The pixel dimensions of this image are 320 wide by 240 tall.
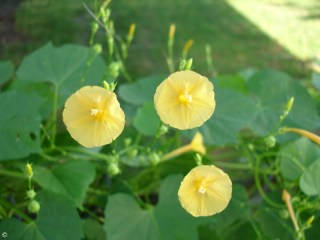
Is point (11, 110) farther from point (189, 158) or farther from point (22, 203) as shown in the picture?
point (189, 158)

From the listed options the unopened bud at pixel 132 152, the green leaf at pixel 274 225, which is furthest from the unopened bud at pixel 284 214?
the unopened bud at pixel 132 152

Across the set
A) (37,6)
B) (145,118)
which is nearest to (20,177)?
(145,118)

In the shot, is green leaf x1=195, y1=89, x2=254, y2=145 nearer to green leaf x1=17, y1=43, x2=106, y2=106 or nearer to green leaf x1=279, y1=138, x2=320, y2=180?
green leaf x1=279, y1=138, x2=320, y2=180

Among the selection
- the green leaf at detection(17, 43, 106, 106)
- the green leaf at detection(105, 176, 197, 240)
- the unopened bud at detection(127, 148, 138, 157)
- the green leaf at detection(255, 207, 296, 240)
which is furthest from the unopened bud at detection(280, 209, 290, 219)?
the green leaf at detection(17, 43, 106, 106)

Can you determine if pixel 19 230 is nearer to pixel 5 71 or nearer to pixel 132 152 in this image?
pixel 132 152

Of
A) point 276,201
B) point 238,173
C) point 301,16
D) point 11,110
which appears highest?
point 11,110
